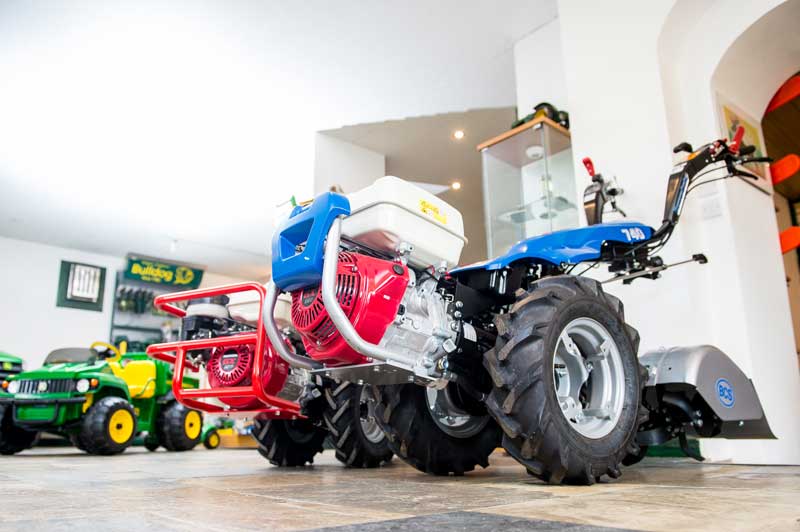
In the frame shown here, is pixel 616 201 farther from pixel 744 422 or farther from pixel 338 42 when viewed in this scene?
pixel 338 42

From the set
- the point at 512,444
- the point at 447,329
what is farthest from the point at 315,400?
the point at 512,444

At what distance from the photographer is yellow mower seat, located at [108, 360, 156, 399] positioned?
6.91 metres

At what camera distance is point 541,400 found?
186cm

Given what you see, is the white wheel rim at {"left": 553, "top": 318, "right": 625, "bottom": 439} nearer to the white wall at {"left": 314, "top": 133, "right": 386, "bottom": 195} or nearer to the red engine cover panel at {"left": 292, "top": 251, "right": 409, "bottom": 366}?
the red engine cover panel at {"left": 292, "top": 251, "right": 409, "bottom": 366}

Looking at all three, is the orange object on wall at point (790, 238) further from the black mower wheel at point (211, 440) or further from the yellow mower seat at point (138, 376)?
the black mower wheel at point (211, 440)

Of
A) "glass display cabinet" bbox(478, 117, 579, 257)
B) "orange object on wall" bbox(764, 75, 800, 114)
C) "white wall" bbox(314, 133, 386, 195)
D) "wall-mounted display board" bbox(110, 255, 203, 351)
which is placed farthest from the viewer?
"wall-mounted display board" bbox(110, 255, 203, 351)

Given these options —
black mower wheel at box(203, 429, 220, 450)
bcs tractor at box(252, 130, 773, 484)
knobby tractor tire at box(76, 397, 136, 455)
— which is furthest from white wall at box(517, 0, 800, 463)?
black mower wheel at box(203, 429, 220, 450)

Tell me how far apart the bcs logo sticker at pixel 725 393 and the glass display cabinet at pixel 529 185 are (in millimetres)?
2194

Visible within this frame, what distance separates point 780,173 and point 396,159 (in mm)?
5104

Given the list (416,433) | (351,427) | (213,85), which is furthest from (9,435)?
(416,433)

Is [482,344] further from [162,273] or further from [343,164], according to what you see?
[162,273]

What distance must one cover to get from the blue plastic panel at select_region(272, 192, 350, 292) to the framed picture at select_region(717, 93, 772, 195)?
3036mm

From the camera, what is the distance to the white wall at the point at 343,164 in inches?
295

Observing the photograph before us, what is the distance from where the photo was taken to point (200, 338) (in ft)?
10.3
